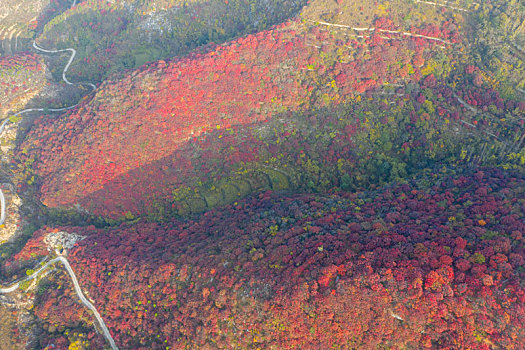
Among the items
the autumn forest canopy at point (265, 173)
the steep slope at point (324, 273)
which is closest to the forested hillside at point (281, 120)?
the autumn forest canopy at point (265, 173)

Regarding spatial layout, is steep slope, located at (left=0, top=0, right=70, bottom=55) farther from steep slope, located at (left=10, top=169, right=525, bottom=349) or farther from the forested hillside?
steep slope, located at (left=10, top=169, right=525, bottom=349)

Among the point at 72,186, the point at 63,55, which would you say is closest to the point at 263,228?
the point at 72,186

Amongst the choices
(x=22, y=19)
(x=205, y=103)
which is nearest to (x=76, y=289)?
(x=205, y=103)

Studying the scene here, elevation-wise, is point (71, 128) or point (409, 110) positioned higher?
point (409, 110)

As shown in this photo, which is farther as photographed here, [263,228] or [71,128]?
[71,128]

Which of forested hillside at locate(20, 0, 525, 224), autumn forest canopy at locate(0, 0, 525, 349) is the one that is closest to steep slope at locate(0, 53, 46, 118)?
autumn forest canopy at locate(0, 0, 525, 349)

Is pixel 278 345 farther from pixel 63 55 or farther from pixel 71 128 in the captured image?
pixel 63 55

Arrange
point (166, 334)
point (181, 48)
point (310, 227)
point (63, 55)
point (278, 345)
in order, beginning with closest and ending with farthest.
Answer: point (278, 345) < point (166, 334) < point (310, 227) < point (181, 48) < point (63, 55)

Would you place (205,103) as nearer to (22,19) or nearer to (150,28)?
(150,28)
